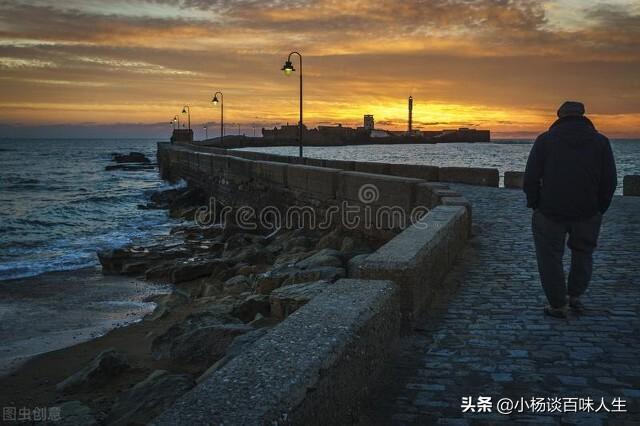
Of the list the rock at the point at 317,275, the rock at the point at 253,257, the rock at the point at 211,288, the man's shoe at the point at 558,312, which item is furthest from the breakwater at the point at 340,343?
the rock at the point at 253,257

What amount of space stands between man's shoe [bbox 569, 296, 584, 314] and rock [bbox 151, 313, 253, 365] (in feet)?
9.83

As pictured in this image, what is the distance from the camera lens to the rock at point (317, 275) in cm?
702

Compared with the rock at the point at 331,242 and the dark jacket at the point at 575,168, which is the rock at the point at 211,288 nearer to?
the rock at the point at 331,242

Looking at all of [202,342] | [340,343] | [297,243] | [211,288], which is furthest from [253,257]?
[340,343]

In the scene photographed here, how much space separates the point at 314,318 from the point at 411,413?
730 mm

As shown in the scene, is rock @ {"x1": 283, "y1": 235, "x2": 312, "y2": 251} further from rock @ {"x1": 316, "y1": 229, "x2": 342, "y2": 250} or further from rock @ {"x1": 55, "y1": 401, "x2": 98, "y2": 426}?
rock @ {"x1": 55, "y1": 401, "x2": 98, "y2": 426}

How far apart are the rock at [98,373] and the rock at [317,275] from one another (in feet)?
7.66

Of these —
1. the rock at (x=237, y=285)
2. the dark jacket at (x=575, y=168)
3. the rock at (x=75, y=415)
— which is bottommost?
the rock at (x=237, y=285)

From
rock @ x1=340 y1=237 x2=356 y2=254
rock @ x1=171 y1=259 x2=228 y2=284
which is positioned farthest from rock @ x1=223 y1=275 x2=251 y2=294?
rock @ x1=340 y1=237 x2=356 y2=254

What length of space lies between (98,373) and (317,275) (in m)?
2.75

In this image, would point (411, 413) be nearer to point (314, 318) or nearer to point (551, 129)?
point (314, 318)

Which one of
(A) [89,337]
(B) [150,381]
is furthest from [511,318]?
(A) [89,337]

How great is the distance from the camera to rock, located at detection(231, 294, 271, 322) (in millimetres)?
6711

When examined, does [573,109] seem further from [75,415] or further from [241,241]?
[241,241]
